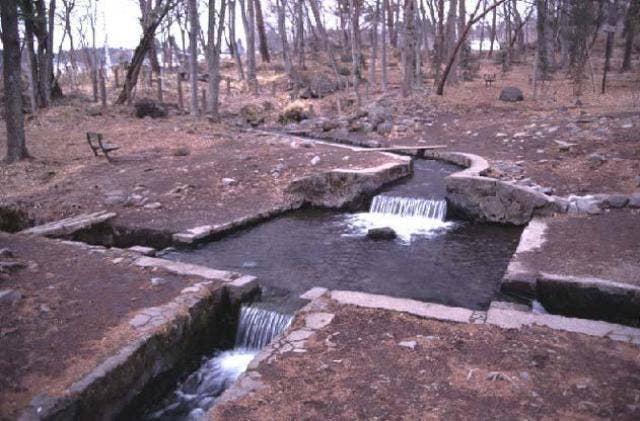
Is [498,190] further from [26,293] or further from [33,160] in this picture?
[33,160]

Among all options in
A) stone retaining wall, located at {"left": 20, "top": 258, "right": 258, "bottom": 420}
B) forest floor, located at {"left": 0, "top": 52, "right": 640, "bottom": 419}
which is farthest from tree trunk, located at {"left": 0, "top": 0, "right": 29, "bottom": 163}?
stone retaining wall, located at {"left": 20, "top": 258, "right": 258, "bottom": 420}

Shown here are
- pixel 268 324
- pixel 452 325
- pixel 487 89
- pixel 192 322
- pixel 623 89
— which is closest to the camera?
pixel 452 325

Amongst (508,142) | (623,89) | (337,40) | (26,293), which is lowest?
(26,293)

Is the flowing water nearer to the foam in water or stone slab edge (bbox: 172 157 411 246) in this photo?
the foam in water

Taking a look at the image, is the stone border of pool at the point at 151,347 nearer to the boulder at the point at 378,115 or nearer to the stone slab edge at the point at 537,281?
the stone slab edge at the point at 537,281

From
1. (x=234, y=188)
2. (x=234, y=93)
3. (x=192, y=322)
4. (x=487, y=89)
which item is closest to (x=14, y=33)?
(x=234, y=188)

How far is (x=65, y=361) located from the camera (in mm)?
4387

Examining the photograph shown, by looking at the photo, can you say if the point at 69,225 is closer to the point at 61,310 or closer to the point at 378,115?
the point at 61,310

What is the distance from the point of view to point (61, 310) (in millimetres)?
5332

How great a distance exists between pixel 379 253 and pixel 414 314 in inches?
113

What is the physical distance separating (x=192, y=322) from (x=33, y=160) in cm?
964

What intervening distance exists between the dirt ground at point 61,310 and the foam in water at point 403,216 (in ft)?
14.3

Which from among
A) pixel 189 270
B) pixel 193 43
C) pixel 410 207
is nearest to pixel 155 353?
pixel 189 270

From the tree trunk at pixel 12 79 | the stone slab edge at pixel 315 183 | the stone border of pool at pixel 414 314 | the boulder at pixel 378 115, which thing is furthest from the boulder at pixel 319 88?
the stone border of pool at pixel 414 314
